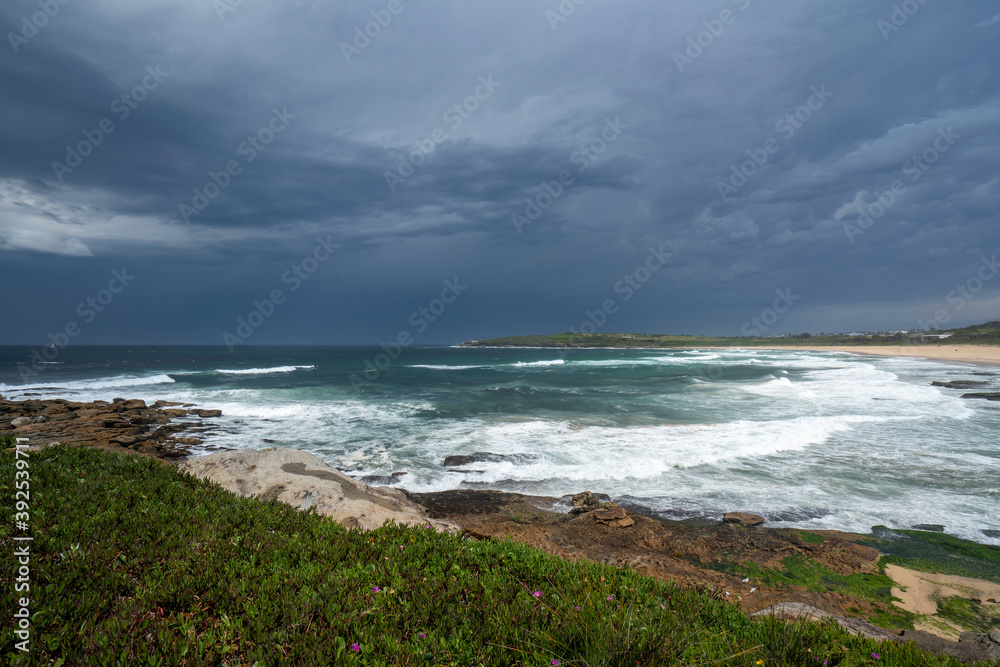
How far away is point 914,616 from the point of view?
271 inches

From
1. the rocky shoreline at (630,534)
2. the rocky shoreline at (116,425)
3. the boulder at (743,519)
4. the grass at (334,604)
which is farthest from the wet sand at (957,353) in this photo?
the rocky shoreline at (116,425)

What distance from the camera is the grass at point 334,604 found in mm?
3141

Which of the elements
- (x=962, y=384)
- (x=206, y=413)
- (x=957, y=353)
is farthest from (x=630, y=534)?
(x=957, y=353)

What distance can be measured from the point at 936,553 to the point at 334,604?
11.6 metres

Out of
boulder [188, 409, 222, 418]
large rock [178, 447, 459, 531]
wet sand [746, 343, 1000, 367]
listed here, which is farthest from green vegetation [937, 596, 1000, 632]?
wet sand [746, 343, 1000, 367]

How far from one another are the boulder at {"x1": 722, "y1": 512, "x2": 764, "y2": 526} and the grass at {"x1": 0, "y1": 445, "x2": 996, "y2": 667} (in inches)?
256

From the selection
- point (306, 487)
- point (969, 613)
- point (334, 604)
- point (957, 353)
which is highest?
point (334, 604)

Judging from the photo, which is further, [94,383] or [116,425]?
[94,383]

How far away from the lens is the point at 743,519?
33.6 feet

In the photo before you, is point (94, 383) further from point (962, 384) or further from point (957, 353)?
point (957, 353)

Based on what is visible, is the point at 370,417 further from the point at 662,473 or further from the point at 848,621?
the point at 848,621

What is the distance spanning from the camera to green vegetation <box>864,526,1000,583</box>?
8172 mm

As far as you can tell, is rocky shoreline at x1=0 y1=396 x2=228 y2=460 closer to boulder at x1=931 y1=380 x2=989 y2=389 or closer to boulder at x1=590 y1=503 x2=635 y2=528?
boulder at x1=590 y1=503 x2=635 y2=528

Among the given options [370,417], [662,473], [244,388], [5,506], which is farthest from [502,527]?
[244,388]
